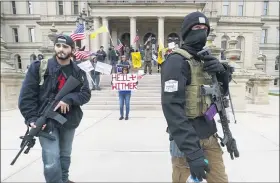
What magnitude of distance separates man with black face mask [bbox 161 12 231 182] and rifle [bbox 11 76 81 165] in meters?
1.15

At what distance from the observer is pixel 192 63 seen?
1.74m

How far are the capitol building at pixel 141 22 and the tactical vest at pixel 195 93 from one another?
17.1 m

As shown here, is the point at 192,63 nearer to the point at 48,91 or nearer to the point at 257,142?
the point at 48,91

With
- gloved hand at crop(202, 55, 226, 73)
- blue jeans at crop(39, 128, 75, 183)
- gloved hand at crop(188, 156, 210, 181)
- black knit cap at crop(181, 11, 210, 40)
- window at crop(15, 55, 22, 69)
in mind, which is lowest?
blue jeans at crop(39, 128, 75, 183)

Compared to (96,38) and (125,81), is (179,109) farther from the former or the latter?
(96,38)

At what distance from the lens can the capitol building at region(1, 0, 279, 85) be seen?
2623 centimetres

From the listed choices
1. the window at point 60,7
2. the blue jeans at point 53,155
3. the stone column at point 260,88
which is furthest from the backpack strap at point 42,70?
the window at point 60,7

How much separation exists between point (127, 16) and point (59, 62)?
83.9ft

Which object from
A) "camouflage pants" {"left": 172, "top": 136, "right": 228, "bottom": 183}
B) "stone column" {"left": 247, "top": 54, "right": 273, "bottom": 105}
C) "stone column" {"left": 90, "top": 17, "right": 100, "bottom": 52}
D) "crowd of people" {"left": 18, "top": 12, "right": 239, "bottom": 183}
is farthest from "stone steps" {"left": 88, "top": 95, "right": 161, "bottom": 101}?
"stone column" {"left": 90, "top": 17, "right": 100, "bottom": 52}

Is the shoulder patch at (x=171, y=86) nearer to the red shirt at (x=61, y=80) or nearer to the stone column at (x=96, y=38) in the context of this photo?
the red shirt at (x=61, y=80)

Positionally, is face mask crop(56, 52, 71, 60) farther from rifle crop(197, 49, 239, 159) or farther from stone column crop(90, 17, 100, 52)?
stone column crop(90, 17, 100, 52)

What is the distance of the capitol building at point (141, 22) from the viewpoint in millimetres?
26234

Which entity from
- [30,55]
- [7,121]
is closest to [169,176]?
[7,121]

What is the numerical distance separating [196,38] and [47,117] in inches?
66.0
